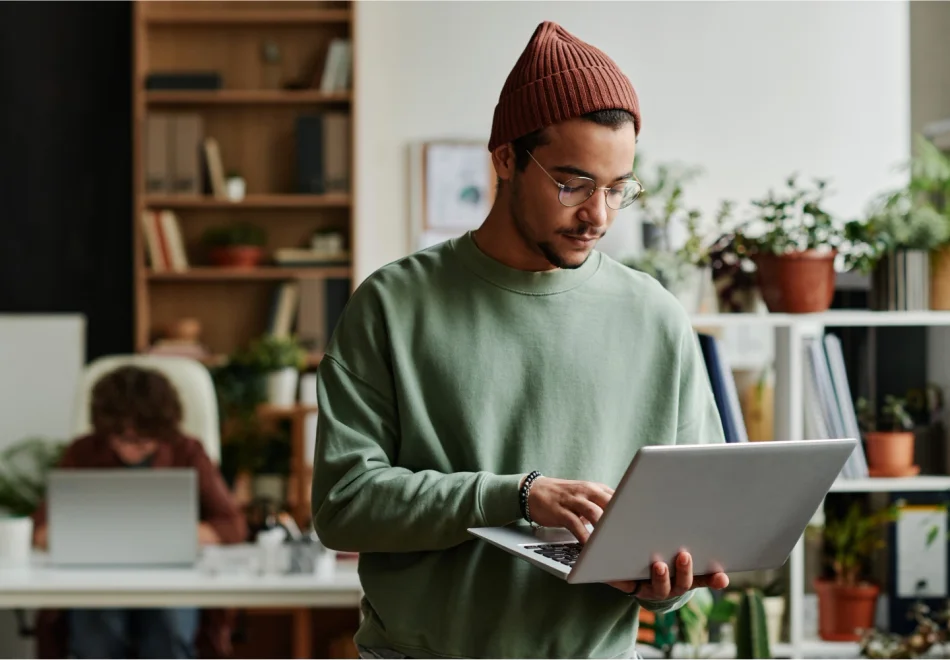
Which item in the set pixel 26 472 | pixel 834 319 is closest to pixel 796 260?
pixel 834 319

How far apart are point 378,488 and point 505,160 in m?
0.42

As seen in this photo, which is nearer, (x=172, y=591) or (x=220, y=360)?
(x=172, y=591)

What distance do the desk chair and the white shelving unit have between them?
155 cm

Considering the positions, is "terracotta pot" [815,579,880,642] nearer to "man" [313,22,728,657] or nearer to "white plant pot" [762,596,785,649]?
"white plant pot" [762,596,785,649]

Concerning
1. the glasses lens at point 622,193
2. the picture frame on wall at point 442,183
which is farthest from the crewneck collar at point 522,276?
the picture frame on wall at point 442,183

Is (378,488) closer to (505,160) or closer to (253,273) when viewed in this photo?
(505,160)

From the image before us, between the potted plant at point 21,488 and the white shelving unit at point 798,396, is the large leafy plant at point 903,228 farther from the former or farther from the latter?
the potted plant at point 21,488

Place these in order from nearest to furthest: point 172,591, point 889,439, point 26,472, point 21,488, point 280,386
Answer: point 172,591 → point 889,439 → point 21,488 → point 280,386 → point 26,472

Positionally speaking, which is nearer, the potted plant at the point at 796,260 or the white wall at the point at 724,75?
the potted plant at the point at 796,260

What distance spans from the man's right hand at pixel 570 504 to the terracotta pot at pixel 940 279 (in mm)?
1946

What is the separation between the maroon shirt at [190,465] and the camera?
3.21m

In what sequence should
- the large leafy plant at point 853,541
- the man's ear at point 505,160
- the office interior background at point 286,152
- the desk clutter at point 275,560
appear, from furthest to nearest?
the office interior background at point 286,152
the large leafy plant at point 853,541
the desk clutter at point 275,560
the man's ear at point 505,160

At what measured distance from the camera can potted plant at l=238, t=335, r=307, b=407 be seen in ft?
14.0

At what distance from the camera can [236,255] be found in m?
4.58
